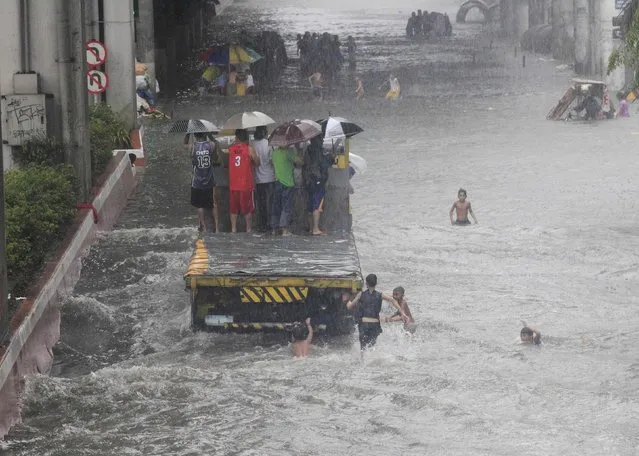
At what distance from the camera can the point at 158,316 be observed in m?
18.5

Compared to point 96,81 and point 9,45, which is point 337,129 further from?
point 96,81

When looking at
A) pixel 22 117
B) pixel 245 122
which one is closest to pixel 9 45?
pixel 22 117

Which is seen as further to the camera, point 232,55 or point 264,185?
point 232,55

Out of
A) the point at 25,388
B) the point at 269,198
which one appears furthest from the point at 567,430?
the point at 269,198

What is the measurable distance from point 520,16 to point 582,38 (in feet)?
75.3

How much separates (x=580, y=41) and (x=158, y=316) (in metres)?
36.9

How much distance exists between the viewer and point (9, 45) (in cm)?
2359

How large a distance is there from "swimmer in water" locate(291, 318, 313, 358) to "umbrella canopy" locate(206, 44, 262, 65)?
30.9m

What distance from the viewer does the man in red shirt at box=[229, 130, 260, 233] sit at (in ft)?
65.4

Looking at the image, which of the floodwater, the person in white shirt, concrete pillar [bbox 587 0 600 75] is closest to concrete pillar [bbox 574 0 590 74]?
concrete pillar [bbox 587 0 600 75]

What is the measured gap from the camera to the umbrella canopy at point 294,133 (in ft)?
63.3

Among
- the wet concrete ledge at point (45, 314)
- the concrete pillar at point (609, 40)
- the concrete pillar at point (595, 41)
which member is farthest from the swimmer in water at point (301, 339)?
the concrete pillar at point (595, 41)

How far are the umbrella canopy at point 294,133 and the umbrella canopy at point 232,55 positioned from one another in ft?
89.1

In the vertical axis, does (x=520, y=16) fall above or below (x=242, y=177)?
above
